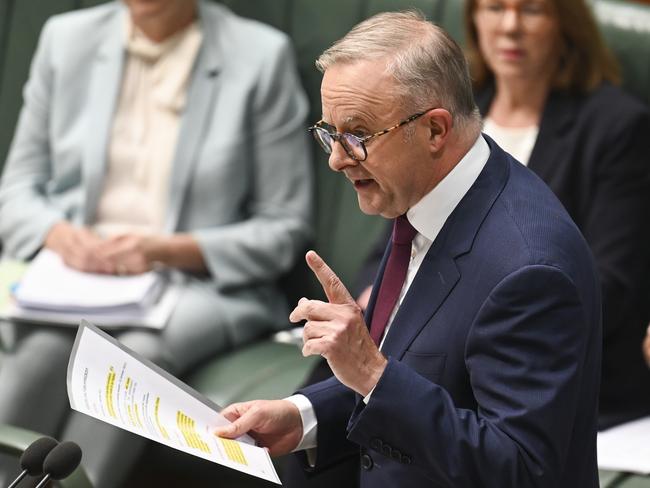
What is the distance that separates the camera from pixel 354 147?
5.70 feet

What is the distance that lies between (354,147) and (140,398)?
0.50m

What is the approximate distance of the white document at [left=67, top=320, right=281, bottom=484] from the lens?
1.76 metres

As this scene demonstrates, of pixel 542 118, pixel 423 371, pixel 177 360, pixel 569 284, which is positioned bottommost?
pixel 177 360

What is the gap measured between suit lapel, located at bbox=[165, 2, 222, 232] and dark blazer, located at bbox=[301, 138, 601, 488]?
163 cm

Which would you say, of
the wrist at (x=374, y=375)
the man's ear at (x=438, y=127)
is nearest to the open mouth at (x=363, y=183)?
the man's ear at (x=438, y=127)

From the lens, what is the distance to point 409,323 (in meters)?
1.76

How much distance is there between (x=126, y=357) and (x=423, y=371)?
0.46 meters

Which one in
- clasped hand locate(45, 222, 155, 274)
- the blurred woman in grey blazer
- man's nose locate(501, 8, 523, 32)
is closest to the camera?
man's nose locate(501, 8, 523, 32)

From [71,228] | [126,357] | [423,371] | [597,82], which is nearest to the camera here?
[423,371]

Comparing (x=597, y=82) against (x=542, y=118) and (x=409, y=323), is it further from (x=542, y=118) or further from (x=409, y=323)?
(x=409, y=323)

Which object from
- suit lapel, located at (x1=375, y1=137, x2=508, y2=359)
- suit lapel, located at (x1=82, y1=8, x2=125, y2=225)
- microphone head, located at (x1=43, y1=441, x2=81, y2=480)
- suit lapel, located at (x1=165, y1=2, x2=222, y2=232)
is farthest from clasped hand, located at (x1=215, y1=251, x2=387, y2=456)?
suit lapel, located at (x1=82, y1=8, x2=125, y2=225)

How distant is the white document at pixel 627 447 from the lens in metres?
2.54

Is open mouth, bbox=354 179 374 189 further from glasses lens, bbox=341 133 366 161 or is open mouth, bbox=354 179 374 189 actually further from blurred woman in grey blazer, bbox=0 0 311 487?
blurred woman in grey blazer, bbox=0 0 311 487

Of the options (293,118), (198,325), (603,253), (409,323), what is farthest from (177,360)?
(409,323)
